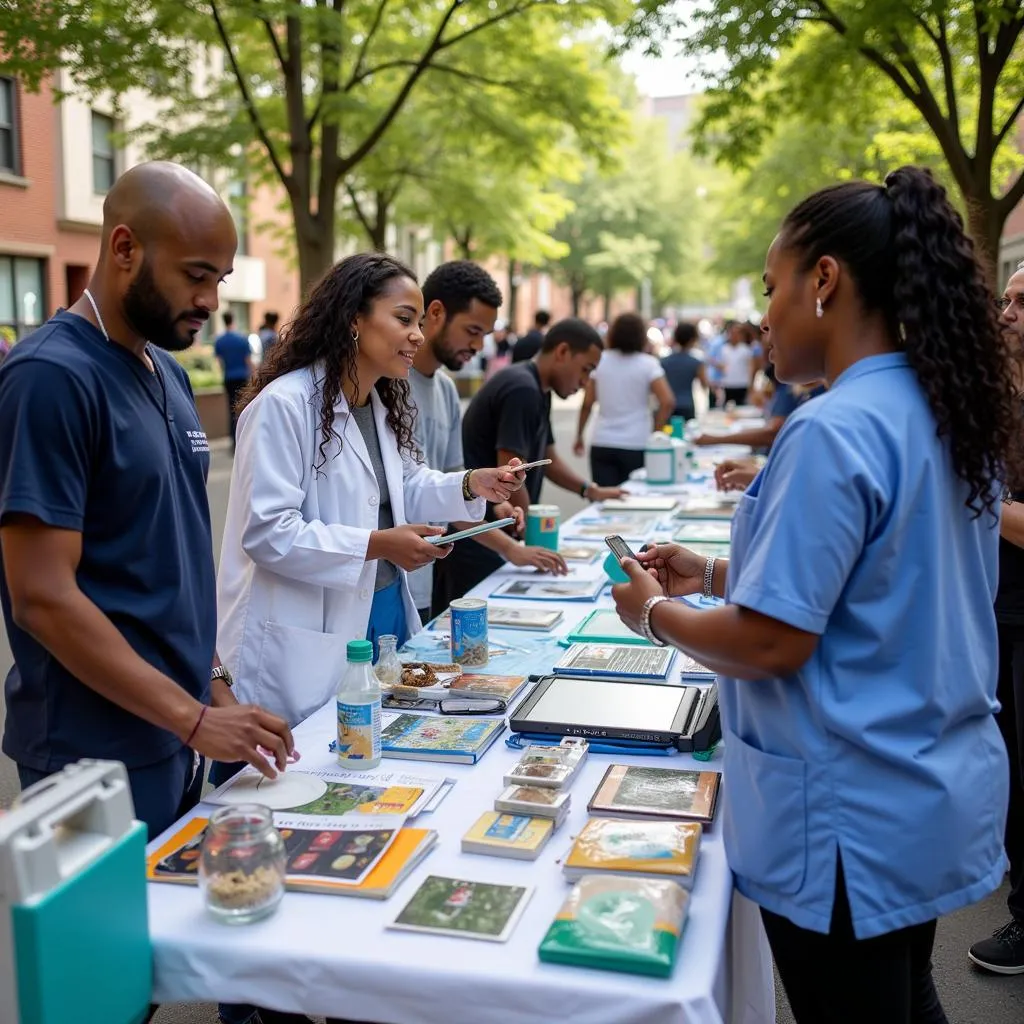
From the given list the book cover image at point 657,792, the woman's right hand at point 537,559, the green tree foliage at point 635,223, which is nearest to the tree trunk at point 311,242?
the woman's right hand at point 537,559

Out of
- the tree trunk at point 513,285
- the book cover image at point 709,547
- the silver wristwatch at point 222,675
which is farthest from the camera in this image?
the tree trunk at point 513,285

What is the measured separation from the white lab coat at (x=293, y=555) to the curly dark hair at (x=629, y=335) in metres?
5.02

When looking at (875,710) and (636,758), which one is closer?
(875,710)

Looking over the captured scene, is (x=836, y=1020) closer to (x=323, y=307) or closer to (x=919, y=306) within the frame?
(x=919, y=306)

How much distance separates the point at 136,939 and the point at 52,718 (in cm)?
50

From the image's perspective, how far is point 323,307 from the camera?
8.69 ft

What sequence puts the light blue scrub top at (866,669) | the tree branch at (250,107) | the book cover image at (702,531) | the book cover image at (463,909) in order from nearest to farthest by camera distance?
the light blue scrub top at (866,669)
the book cover image at (463,909)
the book cover image at (702,531)
the tree branch at (250,107)

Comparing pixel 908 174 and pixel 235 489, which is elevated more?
pixel 908 174

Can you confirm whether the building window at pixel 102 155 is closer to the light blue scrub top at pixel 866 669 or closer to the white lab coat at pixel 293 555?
the white lab coat at pixel 293 555

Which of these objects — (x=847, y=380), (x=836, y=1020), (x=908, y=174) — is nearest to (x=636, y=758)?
(x=836, y=1020)

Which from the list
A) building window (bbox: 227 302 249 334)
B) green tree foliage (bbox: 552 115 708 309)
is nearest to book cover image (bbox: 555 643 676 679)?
building window (bbox: 227 302 249 334)

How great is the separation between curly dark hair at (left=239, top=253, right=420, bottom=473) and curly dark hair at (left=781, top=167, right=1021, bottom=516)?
1.42m

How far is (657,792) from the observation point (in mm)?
1913

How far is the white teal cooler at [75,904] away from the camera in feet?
3.96
